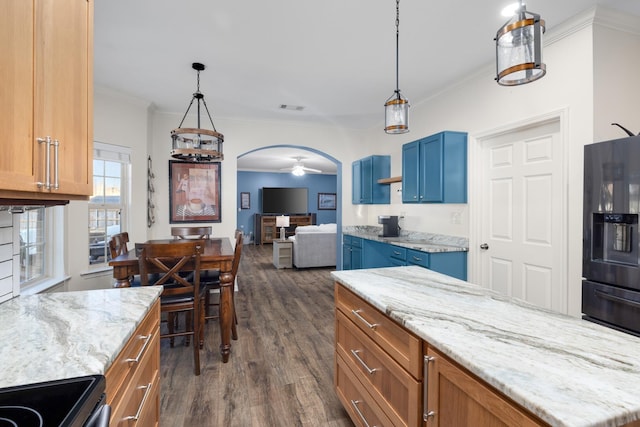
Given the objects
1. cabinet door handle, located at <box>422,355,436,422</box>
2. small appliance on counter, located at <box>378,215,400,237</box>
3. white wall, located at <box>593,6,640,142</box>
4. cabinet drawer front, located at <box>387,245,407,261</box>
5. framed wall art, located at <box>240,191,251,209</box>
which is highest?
white wall, located at <box>593,6,640,142</box>

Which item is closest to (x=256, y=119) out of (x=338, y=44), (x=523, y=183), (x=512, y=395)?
(x=338, y=44)

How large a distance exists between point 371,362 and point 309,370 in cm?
118

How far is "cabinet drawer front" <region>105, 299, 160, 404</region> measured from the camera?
0.98 meters

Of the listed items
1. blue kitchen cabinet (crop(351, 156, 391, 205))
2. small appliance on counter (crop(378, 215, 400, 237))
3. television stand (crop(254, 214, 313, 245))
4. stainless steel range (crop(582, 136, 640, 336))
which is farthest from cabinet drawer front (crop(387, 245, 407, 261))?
television stand (crop(254, 214, 313, 245))

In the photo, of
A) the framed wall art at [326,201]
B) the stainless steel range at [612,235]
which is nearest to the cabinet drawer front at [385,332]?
the stainless steel range at [612,235]

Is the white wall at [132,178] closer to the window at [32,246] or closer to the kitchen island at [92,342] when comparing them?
the window at [32,246]

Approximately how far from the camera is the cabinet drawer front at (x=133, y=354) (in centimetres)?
98

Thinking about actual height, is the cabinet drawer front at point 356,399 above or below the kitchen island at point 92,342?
below

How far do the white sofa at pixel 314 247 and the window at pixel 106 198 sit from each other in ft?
10.4

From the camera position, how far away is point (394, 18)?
7.71 feet

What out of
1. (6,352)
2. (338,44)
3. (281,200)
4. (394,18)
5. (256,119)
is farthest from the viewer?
(281,200)

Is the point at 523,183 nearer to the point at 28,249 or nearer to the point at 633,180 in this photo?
the point at 633,180

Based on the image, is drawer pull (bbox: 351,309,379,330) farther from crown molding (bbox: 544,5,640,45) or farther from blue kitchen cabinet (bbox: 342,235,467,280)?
crown molding (bbox: 544,5,640,45)

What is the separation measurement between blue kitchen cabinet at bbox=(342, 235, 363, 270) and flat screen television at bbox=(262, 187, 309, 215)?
550 centimetres
